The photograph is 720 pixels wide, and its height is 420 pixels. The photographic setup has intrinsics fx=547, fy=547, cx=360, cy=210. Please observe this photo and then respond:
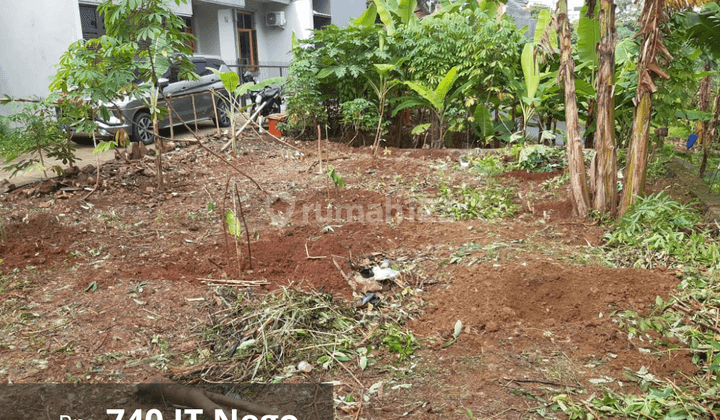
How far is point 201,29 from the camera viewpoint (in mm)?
18328

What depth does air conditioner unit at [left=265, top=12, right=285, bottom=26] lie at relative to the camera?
64.8ft

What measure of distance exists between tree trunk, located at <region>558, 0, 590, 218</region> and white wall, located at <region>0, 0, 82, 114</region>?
1130 cm

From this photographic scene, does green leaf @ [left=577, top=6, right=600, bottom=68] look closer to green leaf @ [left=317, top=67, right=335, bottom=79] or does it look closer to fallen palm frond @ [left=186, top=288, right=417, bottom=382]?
green leaf @ [left=317, top=67, right=335, bottom=79]

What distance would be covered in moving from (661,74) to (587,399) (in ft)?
9.94

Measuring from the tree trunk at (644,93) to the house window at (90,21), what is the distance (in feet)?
42.4

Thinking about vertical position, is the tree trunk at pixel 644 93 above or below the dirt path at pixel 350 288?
above

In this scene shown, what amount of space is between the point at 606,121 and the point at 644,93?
15.5 inches

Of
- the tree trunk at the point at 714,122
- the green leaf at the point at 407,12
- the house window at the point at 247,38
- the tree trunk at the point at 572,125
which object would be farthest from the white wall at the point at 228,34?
the tree trunk at the point at 572,125

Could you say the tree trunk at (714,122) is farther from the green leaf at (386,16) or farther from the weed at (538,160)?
the green leaf at (386,16)

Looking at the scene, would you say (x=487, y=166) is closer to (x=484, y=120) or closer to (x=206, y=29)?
(x=484, y=120)

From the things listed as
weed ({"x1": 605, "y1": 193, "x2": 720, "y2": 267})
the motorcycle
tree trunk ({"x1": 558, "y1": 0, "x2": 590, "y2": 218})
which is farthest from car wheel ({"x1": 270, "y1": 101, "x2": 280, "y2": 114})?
weed ({"x1": 605, "y1": 193, "x2": 720, "y2": 267})

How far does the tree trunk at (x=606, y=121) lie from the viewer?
4.85 metres

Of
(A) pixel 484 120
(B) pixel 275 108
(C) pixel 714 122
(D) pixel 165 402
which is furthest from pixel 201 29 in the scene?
(D) pixel 165 402

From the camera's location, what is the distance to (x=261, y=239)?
5051 mm
